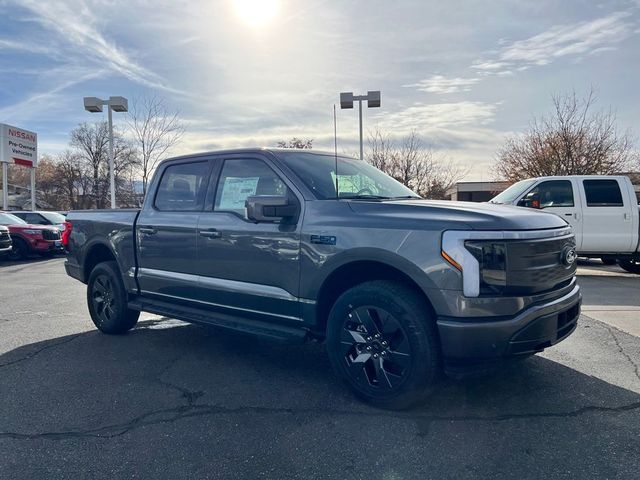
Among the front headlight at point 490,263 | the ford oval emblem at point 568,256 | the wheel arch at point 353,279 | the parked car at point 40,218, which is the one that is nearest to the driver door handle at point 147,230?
the wheel arch at point 353,279

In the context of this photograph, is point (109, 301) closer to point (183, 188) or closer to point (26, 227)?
point (183, 188)

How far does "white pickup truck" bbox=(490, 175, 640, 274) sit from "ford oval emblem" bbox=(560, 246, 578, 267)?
21.3ft

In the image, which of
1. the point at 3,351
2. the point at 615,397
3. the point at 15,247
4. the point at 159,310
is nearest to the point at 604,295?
the point at 615,397

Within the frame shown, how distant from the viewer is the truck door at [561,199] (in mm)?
10133

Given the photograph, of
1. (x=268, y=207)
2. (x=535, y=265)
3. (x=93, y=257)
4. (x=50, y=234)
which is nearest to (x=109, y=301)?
(x=93, y=257)

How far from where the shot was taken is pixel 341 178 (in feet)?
14.1

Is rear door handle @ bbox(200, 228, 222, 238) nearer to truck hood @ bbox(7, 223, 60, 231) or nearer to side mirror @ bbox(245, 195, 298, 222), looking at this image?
side mirror @ bbox(245, 195, 298, 222)

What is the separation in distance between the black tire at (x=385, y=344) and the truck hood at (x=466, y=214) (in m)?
0.51

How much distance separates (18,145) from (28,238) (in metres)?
15.2

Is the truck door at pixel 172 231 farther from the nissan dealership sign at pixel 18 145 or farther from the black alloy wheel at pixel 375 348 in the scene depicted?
the nissan dealership sign at pixel 18 145

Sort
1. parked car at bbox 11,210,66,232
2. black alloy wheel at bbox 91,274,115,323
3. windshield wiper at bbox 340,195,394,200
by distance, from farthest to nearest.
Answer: parked car at bbox 11,210,66,232 → black alloy wheel at bbox 91,274,115,323 → windshield wiper at bbox 340,195,394,200

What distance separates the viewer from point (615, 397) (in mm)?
3650

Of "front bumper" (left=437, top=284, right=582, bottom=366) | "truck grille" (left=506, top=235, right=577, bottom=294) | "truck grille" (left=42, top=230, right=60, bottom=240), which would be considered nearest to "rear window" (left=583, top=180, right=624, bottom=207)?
"truck grille" (left=506, top=235, right=577, bottom=294)

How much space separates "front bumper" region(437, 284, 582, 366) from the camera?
3078 millimetres
